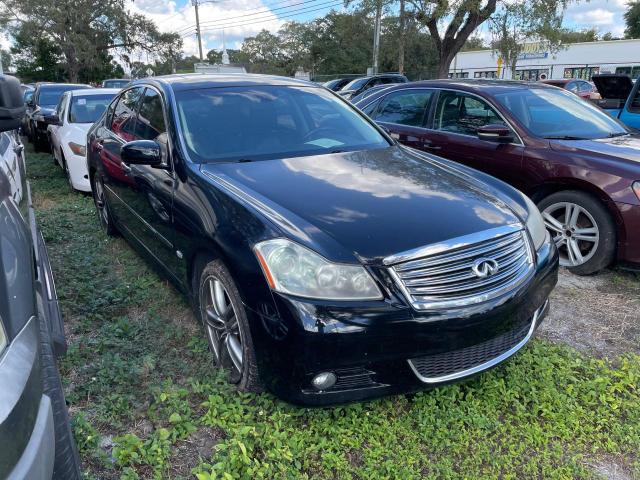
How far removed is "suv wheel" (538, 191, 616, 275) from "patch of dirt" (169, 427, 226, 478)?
319 cm

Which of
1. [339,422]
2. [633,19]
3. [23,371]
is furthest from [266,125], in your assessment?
[633,19]

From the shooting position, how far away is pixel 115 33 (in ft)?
139

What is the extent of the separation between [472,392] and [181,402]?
149cm

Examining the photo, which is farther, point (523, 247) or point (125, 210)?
point (125, 210)

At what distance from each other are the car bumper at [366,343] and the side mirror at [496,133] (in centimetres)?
243

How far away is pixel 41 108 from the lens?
11078 millimetres

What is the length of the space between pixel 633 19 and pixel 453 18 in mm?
43110

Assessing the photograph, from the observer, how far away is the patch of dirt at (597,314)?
10.3ft

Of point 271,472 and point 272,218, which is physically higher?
point 272,218

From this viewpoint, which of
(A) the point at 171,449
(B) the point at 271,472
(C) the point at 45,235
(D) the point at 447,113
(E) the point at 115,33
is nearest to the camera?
(B) the point at 271,472

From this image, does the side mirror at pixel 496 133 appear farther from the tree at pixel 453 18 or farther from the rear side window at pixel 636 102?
the tree at pixel 453 18

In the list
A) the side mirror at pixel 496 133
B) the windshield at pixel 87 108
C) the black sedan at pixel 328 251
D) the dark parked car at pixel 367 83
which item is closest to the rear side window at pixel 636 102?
the side mirror at pixel 496 133

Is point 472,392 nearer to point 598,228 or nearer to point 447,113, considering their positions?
point 598,228

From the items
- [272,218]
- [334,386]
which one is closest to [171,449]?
[334,386]
